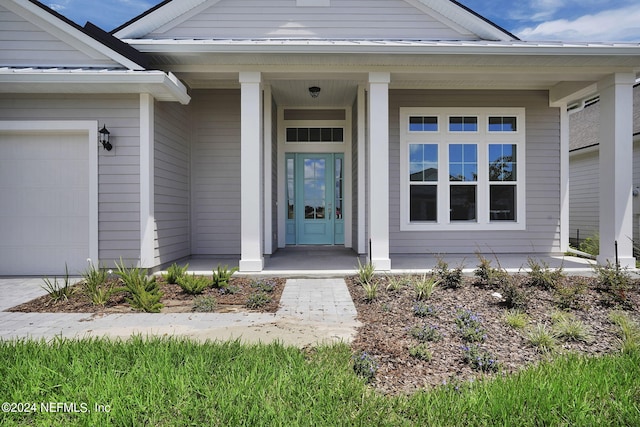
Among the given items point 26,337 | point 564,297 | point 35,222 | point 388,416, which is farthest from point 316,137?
point 388,416

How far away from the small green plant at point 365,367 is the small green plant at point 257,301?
1.96 metres

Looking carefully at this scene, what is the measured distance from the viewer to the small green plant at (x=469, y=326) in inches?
130

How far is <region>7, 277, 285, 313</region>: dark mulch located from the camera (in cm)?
438

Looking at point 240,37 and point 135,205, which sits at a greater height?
point 240,37

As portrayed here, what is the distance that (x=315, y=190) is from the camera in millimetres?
9742

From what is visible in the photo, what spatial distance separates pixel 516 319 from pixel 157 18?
774 cm

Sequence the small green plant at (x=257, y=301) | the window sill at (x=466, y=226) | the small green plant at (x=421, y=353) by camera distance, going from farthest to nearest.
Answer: the window sill at (x=466, y=226)
the small green plant at (x=257, y=301)
the small green plant at (x=421, y=353)

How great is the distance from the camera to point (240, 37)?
7.22m

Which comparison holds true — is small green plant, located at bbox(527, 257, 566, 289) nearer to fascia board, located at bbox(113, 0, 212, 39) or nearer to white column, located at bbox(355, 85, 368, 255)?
white column, located at bbox(355, 85, 368, 255)

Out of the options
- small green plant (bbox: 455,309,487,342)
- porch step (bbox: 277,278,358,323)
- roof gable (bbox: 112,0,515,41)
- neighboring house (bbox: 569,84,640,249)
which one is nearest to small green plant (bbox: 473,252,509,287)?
small green plant (bbox: 455,309,487,342)

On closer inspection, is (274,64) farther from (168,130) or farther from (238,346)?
(238,346)

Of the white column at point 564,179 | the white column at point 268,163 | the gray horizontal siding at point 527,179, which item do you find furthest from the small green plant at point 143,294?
the white column at point 564,179

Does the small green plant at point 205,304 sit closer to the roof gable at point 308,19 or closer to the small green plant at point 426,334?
the small green plant at point 426,334

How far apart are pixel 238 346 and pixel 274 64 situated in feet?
15.5
